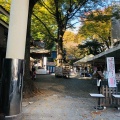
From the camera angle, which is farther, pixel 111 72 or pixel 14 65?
pixel 111 72

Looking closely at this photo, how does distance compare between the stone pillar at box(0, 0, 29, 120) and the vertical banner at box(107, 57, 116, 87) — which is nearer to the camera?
the stone pillar at box(0, 0, 29, 120)

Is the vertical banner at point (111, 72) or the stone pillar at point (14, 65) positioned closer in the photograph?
the stone pillar at point (14, 65)

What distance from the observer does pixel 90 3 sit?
25.3 metres

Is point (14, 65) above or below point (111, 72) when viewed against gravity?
above

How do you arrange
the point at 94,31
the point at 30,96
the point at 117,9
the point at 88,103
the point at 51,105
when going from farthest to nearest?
the point at 94,31 < the point at 117,9 < the point at 30,96 < the point at 88,103 < the point at 51,105

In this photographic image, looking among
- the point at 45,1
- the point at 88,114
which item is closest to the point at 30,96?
the point at 88,114

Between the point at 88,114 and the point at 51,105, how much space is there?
190 cm

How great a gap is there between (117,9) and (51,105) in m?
18.3

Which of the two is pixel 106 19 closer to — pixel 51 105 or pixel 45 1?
pixel 45 1

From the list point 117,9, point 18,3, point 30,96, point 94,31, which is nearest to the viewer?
point 18,3

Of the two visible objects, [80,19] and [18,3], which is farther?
[80,19]

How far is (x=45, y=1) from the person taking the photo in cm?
2770

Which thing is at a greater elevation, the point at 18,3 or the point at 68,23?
the point at 68,23

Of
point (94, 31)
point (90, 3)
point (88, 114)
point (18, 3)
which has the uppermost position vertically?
point (90, 3)
